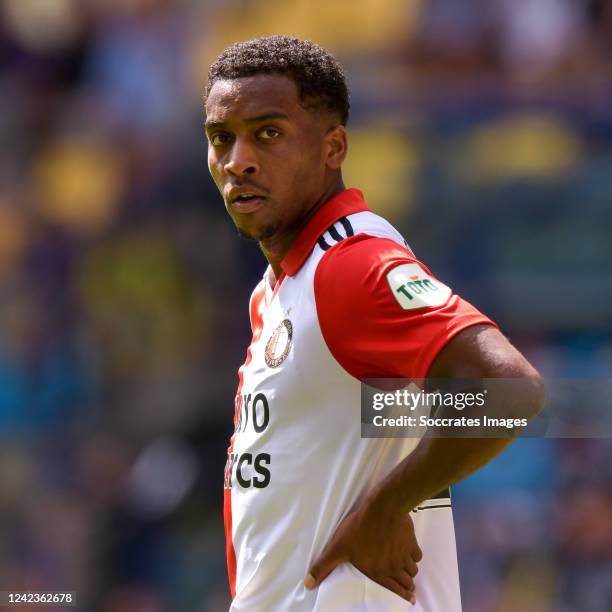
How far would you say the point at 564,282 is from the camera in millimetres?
9312

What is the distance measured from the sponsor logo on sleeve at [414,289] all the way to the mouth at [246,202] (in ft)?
1.97

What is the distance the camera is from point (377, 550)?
284 cm

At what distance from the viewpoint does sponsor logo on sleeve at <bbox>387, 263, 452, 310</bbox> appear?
105 inches

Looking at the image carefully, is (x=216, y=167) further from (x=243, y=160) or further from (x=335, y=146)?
(x=335, y=146)

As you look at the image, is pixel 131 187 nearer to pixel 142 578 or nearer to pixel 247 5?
pixel 247 5

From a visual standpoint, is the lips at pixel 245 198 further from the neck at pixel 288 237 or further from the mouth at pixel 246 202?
the neck at pixel 288 237

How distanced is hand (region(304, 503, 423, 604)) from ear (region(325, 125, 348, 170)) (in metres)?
0.96

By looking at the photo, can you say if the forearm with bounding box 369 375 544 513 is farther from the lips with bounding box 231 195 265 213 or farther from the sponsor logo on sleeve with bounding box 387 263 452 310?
the lips with bounding box 231 195 265 213

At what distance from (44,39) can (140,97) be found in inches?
51.0

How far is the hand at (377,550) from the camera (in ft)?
9.25

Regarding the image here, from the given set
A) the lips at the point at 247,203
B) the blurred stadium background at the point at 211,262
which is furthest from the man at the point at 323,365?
the blurred stadium background at the point at 211,262

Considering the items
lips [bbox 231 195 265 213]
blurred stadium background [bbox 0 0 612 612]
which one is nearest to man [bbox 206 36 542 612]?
lips [bbox 231 195 265 213]

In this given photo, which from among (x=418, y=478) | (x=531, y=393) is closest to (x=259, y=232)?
(x=418, y=478)

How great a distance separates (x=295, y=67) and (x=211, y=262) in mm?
6449
